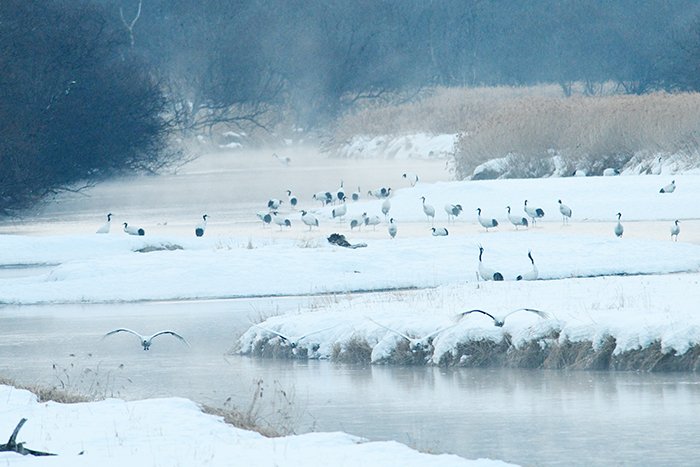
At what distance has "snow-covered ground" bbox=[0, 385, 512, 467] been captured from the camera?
9.30 m

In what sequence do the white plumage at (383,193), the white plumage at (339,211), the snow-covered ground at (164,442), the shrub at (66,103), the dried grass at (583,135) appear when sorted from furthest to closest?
the shrub at (66,103), the dried grass at (583,135), the white plumage at (383,193), the white plumage at (339,211), the snow-covered ground at (164,442)

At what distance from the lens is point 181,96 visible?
6944 centimetres

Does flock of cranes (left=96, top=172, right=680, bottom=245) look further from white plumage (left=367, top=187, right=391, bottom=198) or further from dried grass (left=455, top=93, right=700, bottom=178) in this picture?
dried grass (left=455, top=93, right=700, bottom=178)

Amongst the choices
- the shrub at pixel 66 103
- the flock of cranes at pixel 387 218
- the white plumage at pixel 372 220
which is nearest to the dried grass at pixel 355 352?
the flock of cranes at pixel 387 218

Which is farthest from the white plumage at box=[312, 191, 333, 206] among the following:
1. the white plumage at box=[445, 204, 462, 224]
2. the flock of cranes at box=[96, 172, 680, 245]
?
the white plumage at box=[445, 204, 462, 224]

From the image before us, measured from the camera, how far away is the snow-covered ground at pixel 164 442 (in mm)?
9305

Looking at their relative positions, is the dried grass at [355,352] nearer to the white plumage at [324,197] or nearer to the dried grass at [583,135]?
the white plumage at [324,197]

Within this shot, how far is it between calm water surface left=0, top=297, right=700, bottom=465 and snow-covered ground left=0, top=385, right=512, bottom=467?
3.36 ft

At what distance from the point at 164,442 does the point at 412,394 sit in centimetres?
400

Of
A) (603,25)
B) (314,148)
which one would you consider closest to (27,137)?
(314,148)

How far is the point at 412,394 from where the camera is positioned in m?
13.6

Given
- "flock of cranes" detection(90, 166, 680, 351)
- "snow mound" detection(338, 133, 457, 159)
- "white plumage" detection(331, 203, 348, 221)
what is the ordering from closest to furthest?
"flock of cranes" detection(90, 166, 680, 351)
"white plumage" detection(331, 203, 348, 221)
"snow mound" detection(338, 133, 457, 159)

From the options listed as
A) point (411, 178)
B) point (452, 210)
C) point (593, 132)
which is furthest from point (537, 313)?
point (411, 178)

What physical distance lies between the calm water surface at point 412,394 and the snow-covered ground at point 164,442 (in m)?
1.02
